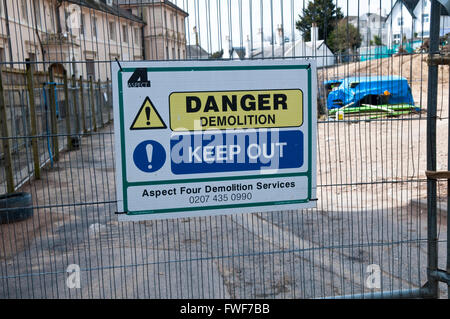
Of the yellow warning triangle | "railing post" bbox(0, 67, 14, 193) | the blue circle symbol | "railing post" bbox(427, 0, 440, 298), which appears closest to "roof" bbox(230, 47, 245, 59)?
the yellow warning triangle

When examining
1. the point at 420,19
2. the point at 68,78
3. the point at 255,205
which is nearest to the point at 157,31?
the point at 255,205

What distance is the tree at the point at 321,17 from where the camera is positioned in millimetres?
3789

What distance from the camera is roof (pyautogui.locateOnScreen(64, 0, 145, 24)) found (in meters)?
3.62

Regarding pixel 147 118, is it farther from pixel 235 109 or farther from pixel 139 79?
pixel 235 109

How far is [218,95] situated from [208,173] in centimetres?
56

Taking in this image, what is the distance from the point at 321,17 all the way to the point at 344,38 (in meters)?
0.25

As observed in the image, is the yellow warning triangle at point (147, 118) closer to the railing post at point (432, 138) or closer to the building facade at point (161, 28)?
the building facade at point (161, 28)

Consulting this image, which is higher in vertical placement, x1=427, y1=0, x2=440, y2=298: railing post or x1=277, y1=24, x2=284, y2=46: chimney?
x1=277, y1=24, x2=284, y2=46: chimney

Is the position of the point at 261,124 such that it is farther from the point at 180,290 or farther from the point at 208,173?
the point at 180,290

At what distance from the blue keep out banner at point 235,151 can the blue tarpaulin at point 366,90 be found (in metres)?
0.97

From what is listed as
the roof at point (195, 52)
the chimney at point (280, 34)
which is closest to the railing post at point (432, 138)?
the chimney at point (280, 34)

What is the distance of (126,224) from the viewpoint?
706 cm

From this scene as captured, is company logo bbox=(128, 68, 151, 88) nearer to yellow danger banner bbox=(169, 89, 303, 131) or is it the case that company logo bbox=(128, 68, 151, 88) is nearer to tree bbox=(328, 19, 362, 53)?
yellow danger banner bbox=(169, 89, 303, 131)

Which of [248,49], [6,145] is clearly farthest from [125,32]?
[6,145]
